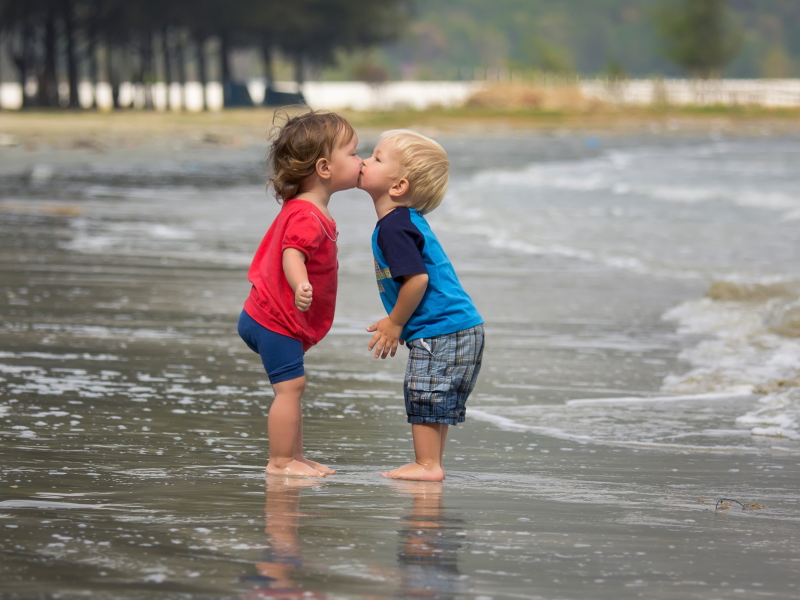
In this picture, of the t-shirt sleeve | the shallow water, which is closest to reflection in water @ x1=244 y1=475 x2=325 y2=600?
the shallow water

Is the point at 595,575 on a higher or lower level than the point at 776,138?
lower

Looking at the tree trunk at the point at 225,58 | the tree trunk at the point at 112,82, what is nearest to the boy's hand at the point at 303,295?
the tree trunk at the point at 112,82

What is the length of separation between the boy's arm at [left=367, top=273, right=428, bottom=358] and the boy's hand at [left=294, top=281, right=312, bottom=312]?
194mm

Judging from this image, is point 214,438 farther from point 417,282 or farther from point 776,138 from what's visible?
point 776,138

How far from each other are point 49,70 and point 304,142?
2018 inches

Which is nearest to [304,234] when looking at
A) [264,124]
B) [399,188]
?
[399,188]

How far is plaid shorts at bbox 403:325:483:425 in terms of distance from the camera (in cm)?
336

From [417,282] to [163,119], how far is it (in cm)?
4477

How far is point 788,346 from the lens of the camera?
231 inches

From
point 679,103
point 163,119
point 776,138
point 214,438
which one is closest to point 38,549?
point 214,438

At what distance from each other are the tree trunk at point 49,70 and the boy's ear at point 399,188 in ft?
168

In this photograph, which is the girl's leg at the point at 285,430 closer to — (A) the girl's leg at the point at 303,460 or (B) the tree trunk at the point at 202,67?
(A) the girl's leg at the point at 303,460

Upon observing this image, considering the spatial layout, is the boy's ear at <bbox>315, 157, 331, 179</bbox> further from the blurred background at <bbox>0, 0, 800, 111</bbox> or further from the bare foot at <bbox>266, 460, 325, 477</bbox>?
the blurred background at <bbox>0, 0, 800, 111</bbox>

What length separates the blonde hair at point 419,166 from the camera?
11.1ft
